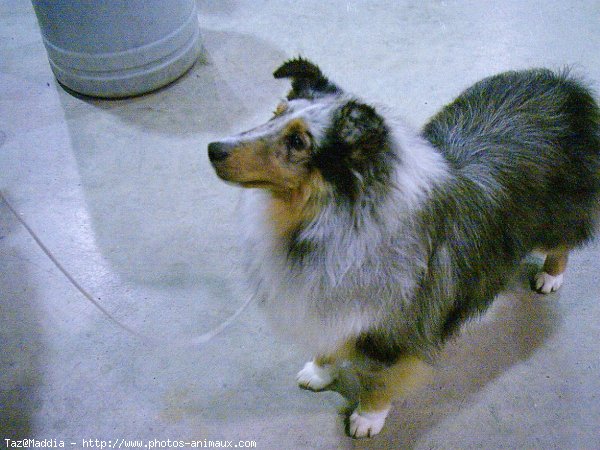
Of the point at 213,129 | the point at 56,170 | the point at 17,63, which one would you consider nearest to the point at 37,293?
the point at 56,170

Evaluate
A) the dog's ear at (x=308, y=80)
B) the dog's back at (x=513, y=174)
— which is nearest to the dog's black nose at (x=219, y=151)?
the dog's ear at (x=308, y=80)

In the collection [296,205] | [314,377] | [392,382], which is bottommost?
[314,377]

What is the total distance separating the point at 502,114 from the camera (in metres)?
1.56

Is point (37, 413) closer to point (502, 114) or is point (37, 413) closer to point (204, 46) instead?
point (502, 114)

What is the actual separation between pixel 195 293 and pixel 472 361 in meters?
1.07

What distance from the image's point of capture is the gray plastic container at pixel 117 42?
96.0 inches

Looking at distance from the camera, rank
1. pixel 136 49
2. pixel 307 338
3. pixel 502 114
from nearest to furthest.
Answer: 1. pixel 307 338
2. pixel 502 114
3. pixel 136 49

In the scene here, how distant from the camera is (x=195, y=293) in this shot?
2.00m

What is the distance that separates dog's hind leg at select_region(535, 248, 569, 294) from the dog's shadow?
4 centimetres

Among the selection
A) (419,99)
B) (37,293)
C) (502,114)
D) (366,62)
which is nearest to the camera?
(502,114)

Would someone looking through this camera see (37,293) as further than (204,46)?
No

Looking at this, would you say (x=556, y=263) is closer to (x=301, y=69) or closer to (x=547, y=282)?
(x=547, y=282)

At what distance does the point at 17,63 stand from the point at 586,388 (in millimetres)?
3344

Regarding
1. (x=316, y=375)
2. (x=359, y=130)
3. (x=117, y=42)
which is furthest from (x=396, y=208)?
(x=117, y=42)
